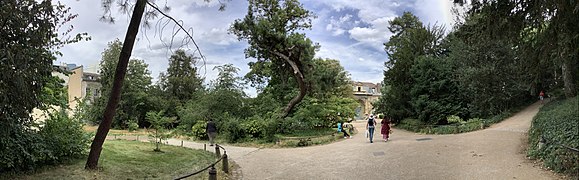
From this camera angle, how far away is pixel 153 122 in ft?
54.2

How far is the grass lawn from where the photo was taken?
8.44m

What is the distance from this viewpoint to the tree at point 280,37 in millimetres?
25641

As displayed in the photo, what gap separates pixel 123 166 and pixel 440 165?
864 centimetres

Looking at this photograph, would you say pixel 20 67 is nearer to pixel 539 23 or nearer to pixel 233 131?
pixel 539 23

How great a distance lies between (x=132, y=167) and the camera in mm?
10492

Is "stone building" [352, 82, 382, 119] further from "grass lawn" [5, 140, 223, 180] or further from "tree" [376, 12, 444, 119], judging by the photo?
"grass lawn" [5, 140, 223, 180]

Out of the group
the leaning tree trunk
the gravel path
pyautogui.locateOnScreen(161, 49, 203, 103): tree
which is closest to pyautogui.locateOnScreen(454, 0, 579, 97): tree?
the gravel path

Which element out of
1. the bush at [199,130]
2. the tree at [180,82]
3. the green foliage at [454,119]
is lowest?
the bush at [199,130]

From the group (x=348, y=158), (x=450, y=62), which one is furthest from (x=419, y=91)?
(x=348, y=158)

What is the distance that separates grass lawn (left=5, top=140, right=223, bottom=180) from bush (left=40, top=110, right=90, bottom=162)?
30 centimetres

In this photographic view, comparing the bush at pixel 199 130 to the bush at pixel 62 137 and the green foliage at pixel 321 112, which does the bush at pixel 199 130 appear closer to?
the green foliage at pixel 321 112

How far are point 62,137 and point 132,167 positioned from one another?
6.27ft

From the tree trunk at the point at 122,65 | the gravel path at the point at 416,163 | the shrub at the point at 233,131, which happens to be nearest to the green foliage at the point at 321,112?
the shrub at the point at 233,131

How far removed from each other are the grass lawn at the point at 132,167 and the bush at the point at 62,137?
30 cm
